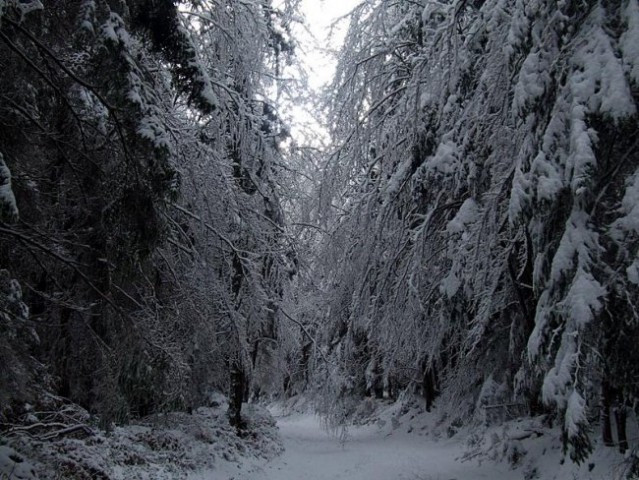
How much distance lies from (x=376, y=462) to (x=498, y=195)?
33.4 ft

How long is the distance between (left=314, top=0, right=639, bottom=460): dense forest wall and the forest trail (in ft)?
5.66

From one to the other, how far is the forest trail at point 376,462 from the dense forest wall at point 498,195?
1724 millimetres

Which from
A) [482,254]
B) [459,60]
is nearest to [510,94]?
[459,60]

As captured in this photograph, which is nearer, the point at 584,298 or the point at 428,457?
the point at 584,298

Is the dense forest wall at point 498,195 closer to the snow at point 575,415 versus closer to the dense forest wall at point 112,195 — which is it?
the snow at point 575,415

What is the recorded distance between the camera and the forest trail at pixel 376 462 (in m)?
10.7

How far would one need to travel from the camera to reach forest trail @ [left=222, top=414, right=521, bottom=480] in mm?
10664

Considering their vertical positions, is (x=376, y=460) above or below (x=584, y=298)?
below

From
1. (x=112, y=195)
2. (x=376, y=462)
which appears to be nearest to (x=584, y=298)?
(x=112, y=195)

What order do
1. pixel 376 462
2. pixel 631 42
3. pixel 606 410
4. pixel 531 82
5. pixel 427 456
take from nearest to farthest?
pixel 631 42 < pixel 531 82 < pixel 606 410 < pixel 376 462 < pixel 427 456

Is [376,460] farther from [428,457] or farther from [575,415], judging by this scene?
[575,415]

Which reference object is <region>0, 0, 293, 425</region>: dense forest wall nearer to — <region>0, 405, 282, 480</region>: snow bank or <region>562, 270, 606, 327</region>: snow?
<region>0, 405, 282, 480</region>: snow bank

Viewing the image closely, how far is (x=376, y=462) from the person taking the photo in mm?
13297

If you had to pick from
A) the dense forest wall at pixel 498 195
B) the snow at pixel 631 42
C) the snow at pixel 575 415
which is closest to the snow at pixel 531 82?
the dense forest wall at pixel 498 195
